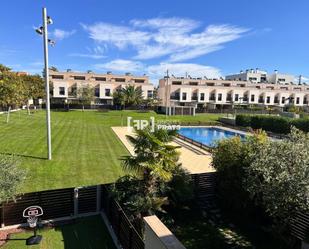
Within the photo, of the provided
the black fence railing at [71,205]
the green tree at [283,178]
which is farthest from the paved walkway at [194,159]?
the black fence railing at [71,205]

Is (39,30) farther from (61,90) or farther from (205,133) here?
(61,90)

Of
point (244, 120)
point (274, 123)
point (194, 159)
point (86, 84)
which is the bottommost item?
point (194, 159)

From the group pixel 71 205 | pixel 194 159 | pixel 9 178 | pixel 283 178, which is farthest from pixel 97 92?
pixel 283 178

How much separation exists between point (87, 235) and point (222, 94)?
6632cm

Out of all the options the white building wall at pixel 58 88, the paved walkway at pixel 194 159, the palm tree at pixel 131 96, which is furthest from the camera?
the white building wall at pixel 58 88

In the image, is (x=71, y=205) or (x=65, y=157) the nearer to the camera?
(x=71, y=205)

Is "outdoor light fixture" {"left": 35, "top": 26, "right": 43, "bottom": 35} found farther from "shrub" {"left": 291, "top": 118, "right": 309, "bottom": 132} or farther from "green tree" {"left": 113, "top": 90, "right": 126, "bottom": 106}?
"green tree" {"left": 113, "top": 90, "right": 126, "bottom": 106}

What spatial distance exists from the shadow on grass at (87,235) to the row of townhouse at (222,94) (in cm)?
5499

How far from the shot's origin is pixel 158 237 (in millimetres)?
5035

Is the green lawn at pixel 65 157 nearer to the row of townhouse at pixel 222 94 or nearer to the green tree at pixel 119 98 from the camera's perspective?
the green tree at pixel 119 98

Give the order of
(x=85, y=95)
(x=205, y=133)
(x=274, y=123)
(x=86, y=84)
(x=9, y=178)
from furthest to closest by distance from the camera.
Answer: (x=86, y=84), (x=85, y=95), (x=205, y=133), (x=274, y=123), (x=9, y=178)

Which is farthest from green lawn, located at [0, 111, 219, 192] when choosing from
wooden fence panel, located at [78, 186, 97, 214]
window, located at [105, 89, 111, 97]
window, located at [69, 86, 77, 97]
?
window, located at [105, 89, 111, 97]

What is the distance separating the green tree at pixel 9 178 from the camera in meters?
7.45

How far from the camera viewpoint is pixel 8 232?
814 centimetres
